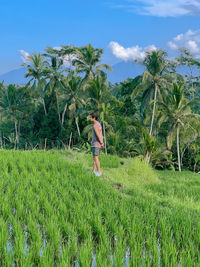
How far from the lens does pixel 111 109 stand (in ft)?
75.8

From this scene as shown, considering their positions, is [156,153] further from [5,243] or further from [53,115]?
[5,243]

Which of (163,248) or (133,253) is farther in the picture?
(163,248)

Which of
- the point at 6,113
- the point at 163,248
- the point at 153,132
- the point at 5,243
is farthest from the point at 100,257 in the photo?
the point at 6,113

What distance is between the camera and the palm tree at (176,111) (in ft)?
65.4

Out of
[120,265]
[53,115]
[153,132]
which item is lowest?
[120,265]

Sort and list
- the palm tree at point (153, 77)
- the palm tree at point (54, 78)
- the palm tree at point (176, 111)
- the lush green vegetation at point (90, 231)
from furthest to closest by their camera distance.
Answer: the palm tree at point (54, 78), the palm tree at point (153, 77), the palm tree at point (176, 111), the lush green vegetation at point (90, 231)

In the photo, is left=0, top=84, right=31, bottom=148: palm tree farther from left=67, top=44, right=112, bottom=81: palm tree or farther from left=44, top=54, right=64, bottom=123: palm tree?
left=67, top=44, right=112, bottom=81: palm tree

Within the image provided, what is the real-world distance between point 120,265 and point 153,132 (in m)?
22.0

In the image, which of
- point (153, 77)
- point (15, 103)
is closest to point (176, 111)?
point (153, 77)

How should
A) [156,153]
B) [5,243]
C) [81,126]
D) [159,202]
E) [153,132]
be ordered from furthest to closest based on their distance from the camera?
[81,126] → [153,132] → [156,153] → [159,202] → [5,243]

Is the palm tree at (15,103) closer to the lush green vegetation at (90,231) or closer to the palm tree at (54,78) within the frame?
the palm tree at (54,78)

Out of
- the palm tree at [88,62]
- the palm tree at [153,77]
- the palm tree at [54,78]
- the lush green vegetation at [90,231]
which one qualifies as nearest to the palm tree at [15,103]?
the palm tree at [54,78]

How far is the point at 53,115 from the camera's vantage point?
29281 mm

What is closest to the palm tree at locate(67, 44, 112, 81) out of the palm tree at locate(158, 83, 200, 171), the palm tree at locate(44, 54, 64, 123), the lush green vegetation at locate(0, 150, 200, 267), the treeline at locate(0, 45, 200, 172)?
the treeline at locate(0, 45, 200, 172)
